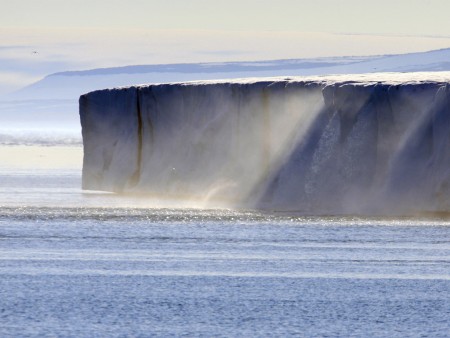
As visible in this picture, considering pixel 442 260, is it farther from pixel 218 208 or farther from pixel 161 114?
pixel 161 114

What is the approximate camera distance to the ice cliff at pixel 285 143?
24750 millimetres

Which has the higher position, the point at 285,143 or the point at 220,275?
the point at 285,143

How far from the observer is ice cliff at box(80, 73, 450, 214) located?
2475 centimetres

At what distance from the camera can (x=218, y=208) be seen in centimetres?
2694

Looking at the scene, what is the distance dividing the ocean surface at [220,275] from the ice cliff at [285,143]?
1084mm

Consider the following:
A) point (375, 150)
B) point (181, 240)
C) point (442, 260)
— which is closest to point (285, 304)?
point (442, 260)

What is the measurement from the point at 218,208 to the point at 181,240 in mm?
6820

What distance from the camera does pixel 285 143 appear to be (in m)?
27.5

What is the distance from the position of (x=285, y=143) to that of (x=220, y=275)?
11.7 m

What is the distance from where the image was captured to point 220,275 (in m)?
16.1

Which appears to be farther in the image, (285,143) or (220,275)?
(285,143)

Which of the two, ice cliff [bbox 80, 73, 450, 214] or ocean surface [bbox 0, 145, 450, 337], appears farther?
ice cliff [bbox 80, 73, 450, 214]

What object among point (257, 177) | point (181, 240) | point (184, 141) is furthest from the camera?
point (184, 141)

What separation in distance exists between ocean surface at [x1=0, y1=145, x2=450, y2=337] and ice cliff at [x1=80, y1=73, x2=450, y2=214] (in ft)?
3.56
